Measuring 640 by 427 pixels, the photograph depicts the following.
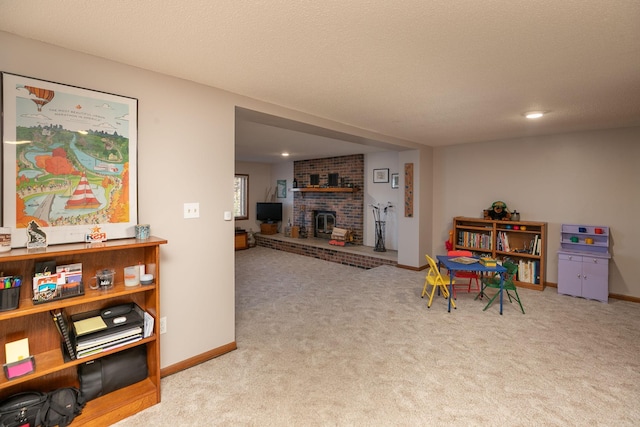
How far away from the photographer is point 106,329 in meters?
1.96

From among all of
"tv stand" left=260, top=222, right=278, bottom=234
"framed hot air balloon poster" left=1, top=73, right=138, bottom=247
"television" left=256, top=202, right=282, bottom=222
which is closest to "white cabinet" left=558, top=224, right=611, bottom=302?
"framed hot air balloon poster" left=1, top=73, right=138, bottom=247

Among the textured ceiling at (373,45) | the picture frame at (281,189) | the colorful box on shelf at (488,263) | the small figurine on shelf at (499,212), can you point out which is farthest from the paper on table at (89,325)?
the picture frame at (281,189)

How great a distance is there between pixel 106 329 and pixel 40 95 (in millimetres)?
1470

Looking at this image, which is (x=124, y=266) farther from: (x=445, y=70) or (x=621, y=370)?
(x=621, y=370)

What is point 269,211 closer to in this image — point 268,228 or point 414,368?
point 268,228

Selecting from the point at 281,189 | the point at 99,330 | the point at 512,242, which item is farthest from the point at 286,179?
the point at 99,330

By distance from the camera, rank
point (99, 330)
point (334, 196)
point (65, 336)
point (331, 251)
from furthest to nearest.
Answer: point (334, 196) → point (331, 251) → point (99, 330) → point (65, 336)

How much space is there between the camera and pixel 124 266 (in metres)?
2.19

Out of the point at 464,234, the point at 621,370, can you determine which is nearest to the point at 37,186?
the point at 621,370

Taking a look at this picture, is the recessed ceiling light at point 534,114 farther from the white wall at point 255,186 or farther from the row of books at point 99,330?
the white wall at point 255,186

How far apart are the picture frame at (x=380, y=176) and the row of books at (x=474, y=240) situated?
2060 millimetres

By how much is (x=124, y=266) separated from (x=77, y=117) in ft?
3.35

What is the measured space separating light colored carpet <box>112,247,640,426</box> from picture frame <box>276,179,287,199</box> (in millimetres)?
5101

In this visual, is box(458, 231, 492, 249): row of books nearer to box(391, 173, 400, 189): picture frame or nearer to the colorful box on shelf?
the colorful box on shelf
